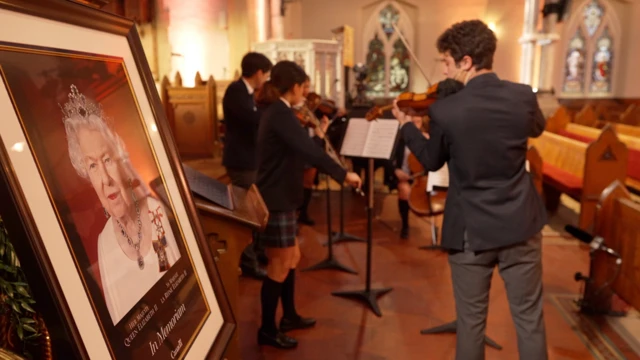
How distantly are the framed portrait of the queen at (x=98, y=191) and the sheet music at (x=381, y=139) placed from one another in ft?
7.35

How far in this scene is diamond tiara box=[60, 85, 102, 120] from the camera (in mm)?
811

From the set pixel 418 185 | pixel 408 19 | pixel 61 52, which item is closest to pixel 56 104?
pixel 61 52

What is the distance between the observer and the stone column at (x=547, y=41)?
33.1 feet

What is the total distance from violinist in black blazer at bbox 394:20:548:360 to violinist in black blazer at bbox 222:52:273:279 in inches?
71.5

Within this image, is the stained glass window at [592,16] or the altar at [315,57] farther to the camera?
the stained glass window at [592,16]

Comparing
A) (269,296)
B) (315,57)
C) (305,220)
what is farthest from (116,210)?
(315,57)

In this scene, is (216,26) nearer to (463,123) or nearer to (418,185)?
(418,185)

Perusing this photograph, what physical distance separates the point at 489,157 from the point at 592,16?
→ 48.3ft

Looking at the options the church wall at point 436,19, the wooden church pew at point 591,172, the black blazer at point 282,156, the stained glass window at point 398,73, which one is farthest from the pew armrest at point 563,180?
the stained glass window at point 398,73

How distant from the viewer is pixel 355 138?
3555 mm

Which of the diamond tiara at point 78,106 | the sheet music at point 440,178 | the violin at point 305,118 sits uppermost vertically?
the diamond tiara at point 78,106

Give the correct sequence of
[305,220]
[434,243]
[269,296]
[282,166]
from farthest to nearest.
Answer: [305,220], [434,243], [269,296], [282,166]

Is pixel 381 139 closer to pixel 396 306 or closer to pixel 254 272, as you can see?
pixel 396 306

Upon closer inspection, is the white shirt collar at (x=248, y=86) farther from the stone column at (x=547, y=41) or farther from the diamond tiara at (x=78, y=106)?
the stone column at (x=547, y=41)
